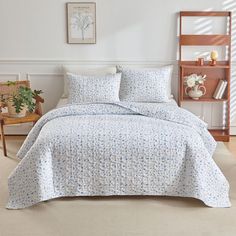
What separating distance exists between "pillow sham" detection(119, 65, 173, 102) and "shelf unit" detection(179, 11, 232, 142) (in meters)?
0.41

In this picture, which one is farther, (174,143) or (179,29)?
(179,29)

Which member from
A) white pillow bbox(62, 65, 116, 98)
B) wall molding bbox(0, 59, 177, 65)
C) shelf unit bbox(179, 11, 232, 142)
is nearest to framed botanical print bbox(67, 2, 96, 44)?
wall molding bbox(0, 59, 177, 65)

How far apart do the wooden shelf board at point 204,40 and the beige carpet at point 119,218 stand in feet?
7.06

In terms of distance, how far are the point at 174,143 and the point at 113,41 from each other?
2.25 m

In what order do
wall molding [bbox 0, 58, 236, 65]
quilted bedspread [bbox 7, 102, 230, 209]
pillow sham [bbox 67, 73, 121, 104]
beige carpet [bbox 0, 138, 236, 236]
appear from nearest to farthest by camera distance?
beige carpet [bbox 0, 138, 236, 236] < quilted bedspread [bbox 7, 102, 230, 209] < pillow sham [bbox 67, 73, 121, 104] < wall molding [bbox 0, 58, 236, 65]

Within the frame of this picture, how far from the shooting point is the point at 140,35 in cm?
580

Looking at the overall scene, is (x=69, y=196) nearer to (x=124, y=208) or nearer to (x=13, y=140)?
(x=124, y=208)

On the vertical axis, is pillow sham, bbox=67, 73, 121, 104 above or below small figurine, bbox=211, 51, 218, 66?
below

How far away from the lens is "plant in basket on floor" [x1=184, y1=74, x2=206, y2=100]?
5.64m

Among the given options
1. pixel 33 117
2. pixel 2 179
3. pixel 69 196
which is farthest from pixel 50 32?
pixel 69 196

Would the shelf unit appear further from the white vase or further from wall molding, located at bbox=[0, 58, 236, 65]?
wall molding, located at bbox=[0, 58, 236, 65]

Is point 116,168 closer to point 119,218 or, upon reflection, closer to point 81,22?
point 119,218

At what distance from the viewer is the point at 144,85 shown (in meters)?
5.35

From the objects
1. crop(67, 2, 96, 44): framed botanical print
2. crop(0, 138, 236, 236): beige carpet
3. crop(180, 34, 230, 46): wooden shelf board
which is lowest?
crop(0, 138, 236, 236): beige carpet
